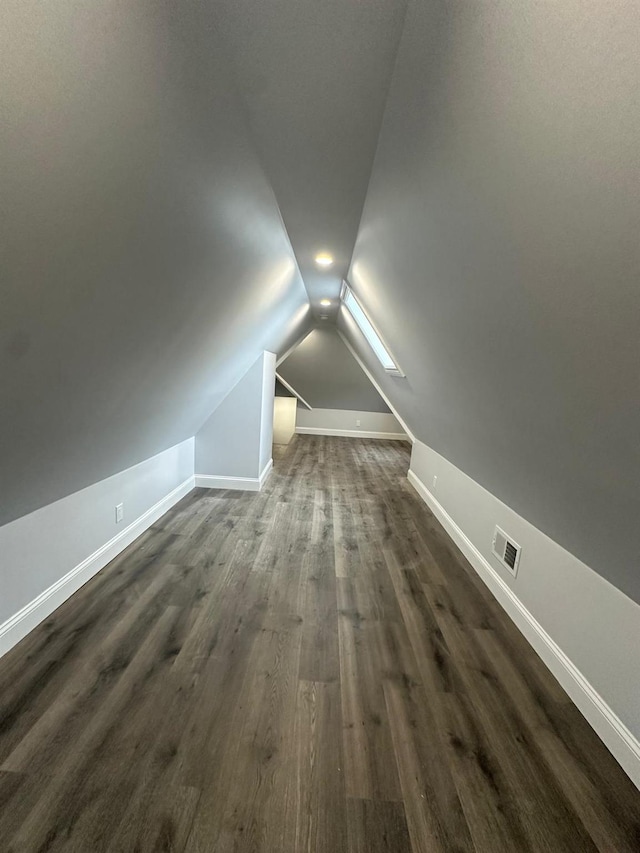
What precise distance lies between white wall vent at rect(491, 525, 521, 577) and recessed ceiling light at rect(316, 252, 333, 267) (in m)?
2.26

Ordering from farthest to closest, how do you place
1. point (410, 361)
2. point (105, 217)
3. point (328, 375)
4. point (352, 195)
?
point (328, 375), point (410, 361), point (352, 195), point (105, 217)

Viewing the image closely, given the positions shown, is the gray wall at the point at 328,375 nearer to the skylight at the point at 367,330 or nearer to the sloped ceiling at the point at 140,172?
the skylight at the point at 367,330

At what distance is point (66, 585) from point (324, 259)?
2745 mm

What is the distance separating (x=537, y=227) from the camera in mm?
943

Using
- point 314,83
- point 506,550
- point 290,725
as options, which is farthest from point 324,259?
point 290,725

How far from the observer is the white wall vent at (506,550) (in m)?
2.52

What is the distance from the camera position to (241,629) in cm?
222

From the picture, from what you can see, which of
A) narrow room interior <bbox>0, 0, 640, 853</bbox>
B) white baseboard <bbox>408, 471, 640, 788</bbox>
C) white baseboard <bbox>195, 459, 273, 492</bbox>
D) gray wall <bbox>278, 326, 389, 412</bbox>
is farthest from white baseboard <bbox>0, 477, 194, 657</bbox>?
gray wall <bbox>278, 326, 389, 412</bbox>

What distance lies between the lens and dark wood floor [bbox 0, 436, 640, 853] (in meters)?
1.29

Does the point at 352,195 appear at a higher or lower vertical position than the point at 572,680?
higher

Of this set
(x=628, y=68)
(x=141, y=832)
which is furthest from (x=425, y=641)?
(x=628, y=68)

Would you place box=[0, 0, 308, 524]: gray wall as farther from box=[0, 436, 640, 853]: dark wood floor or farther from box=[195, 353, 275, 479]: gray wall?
box=[195, 353, 275, 479]: gray wall

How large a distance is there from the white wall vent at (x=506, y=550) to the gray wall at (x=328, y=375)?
5.25 metres

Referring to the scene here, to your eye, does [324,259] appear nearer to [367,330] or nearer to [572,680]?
[367,330]
